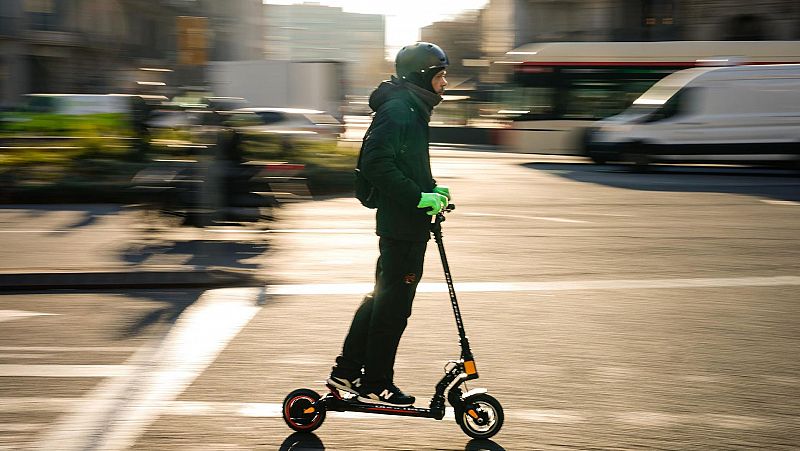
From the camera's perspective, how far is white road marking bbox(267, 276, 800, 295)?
26.6ft

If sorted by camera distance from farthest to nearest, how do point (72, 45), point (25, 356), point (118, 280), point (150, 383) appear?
point (72, 45)
point (118, 280)
point (25, 356)
point (150, 383)

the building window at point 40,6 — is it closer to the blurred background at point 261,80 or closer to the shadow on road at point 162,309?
the blurred background at point 261,80

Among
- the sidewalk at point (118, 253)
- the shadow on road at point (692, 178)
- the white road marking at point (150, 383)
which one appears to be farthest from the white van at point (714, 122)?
the white road marking at point (150, 383)

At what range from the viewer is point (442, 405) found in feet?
14.8

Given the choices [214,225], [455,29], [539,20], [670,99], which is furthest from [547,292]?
[455,29]

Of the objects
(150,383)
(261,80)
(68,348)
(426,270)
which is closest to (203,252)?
(426,270)

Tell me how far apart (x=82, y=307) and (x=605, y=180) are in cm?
1321

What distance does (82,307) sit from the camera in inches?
293

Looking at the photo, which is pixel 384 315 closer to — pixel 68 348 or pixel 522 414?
pixel 522 414

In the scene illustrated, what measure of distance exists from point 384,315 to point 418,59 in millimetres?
1080

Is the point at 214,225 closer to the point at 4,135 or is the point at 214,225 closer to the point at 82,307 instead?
the point at 82,307

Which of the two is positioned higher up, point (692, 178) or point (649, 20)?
point (649, 20)

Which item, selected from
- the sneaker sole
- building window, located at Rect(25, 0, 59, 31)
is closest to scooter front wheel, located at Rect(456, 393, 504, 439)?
the sneaker sole

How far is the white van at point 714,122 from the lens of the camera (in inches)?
844
